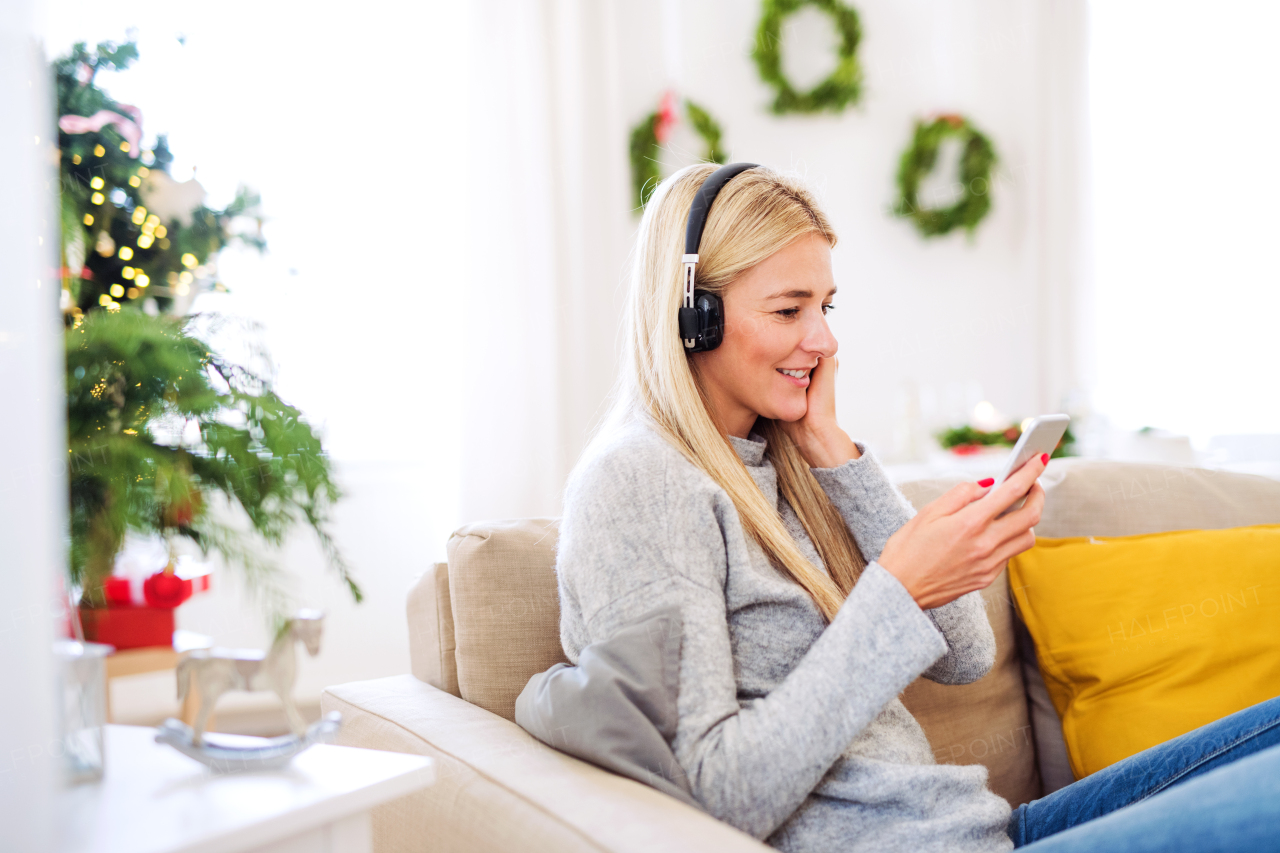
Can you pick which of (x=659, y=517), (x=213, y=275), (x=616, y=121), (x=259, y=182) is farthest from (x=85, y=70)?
(x=616, y=121)

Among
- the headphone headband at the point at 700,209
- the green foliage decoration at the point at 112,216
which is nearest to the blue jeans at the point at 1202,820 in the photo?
the headphone headband at the point at 700,209

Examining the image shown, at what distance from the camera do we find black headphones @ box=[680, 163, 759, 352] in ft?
3.34

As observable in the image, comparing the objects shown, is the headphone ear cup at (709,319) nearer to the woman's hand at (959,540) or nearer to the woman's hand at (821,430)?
the woman's hand at (821,430)

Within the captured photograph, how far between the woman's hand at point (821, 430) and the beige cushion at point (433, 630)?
0.48 m

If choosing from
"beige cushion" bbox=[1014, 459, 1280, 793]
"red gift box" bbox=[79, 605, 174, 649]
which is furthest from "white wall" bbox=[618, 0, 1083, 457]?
"red gift box" bbox=[79, 605, 174, 649]

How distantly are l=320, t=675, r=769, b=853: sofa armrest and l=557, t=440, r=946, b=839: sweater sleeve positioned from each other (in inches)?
2.6

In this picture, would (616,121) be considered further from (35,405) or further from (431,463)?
(35,405)

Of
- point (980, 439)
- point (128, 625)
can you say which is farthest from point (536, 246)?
point (128, 625)

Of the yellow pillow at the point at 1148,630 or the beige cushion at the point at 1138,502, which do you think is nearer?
the yellow pillow at the point at 1148,630

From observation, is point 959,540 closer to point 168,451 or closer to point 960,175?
point 168,451

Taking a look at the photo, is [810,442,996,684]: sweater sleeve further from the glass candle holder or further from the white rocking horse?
the glass candle holder

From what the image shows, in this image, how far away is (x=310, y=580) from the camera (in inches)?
100

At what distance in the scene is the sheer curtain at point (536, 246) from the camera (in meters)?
2.71

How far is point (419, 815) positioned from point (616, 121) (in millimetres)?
2581
